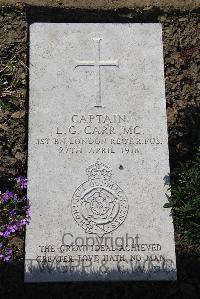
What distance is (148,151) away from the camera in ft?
14.7

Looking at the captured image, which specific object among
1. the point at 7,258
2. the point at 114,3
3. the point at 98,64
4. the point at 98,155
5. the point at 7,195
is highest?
the point at 114,3

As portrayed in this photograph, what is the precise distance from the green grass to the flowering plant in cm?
124

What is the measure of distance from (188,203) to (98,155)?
2.95 feet

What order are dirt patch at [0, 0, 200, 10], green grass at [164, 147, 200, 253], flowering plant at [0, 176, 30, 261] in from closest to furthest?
green grass at [164, 147, 200, 253] → flowering plant at [0, 176, 30, 261] → dirt patch at [0, 0, 200, 10]

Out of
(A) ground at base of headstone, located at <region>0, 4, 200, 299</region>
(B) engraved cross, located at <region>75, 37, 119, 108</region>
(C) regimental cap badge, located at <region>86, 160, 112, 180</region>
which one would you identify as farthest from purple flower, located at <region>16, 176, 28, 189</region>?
(B) engraved cross, located at <region>75, 37, 119, 108</region>

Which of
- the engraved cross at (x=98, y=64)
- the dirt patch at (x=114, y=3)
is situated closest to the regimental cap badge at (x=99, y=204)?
the engraved cross at (x=98, y=64)

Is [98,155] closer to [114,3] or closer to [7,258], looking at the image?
[7,258]

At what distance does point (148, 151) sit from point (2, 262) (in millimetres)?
1602

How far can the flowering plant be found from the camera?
13.9 feet

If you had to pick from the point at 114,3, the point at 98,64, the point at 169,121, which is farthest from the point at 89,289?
the point at 114,3

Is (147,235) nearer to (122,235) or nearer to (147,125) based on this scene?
(122,235)

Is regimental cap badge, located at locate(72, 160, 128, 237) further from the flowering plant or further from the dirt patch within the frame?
the dirt patch

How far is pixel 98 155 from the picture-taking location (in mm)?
4438

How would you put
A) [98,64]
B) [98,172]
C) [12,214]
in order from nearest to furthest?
[12,214]
[98,172]
[98,64]
